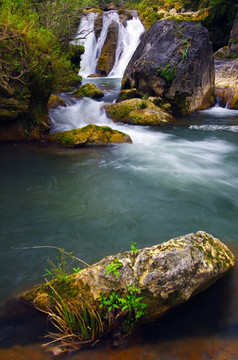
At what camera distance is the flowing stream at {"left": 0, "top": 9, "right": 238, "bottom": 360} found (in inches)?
90.0

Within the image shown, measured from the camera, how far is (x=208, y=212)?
4762 mm

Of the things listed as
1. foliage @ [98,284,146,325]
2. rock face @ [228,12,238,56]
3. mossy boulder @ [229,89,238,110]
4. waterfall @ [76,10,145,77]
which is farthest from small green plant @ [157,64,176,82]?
waterfall @ [76,10,145,77]

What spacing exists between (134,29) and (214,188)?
87.5 feet

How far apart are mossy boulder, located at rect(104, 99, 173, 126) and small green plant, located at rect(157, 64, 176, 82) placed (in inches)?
63.9

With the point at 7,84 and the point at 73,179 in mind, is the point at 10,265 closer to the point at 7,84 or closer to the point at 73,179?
the point at 73,179

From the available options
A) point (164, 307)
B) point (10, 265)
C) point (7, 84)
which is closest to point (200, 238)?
point (164, 307)

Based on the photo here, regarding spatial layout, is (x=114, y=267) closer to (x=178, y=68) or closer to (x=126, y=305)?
(x=126, y=305)

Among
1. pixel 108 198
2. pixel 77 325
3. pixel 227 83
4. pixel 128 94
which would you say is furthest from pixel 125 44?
pixel 77 325

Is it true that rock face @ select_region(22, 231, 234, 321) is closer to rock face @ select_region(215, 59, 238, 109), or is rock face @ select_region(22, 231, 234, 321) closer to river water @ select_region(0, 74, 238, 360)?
river water @ select_region(0, 74, 238, 360)

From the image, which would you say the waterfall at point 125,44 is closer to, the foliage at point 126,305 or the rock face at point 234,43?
the rock face at point 234,43

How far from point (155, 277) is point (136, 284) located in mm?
204

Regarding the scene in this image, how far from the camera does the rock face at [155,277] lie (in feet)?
7.88

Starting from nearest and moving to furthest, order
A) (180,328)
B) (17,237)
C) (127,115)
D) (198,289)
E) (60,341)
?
(60,341) → (180,328) → (198,289) → (17,237) → (127,115)

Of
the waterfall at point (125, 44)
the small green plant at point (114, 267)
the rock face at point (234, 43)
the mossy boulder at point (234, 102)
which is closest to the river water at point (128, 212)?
the small green plant at point (114, 267)
